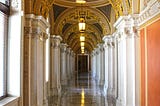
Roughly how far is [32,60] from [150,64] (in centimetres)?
457

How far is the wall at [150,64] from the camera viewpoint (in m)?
7.99

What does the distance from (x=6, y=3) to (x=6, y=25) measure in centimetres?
63

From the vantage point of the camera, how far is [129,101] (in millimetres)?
11984

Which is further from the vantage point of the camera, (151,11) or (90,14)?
(90,14)

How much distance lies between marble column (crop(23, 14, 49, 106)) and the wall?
3958 mm

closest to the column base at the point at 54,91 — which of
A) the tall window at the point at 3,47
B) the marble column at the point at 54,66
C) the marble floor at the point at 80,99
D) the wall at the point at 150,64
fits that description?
the marble column at the point at 54,66

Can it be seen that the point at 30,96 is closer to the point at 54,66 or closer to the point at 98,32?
the point at 54,66

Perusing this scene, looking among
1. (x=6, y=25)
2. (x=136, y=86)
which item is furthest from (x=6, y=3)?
(x=136, y=86)

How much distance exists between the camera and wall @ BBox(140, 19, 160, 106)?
26.2ft

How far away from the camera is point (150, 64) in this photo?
895 cm

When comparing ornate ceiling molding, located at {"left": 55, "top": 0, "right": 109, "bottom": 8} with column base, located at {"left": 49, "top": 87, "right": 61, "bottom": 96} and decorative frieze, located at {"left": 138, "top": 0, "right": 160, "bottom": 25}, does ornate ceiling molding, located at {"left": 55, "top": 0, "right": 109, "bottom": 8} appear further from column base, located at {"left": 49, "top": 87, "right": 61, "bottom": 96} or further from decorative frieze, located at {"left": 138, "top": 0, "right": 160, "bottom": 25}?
decorative frieze, located at {"left": 138, "top": 0, "right": 160, "bottom": 25}

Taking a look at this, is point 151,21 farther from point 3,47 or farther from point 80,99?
point 80,99

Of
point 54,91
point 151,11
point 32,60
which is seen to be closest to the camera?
point 151,11

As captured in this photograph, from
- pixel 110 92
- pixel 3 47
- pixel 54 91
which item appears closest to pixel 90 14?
pixel 110 92
